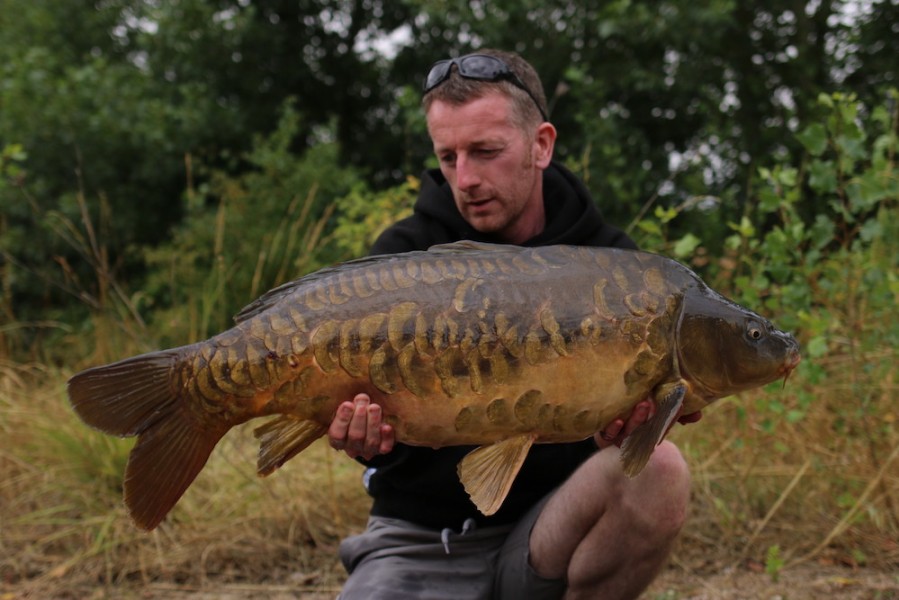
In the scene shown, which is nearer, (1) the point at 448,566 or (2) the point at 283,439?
(2) the point at 283,439

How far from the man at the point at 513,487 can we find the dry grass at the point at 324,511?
0.80 metres

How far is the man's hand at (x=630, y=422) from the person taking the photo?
171cm

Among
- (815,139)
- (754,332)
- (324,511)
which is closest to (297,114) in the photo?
(324,511)

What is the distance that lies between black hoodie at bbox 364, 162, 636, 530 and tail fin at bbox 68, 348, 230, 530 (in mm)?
560

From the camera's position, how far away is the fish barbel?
1650 mm

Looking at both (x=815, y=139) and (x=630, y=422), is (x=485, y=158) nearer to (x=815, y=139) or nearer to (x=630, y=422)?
(x=630, y=422)

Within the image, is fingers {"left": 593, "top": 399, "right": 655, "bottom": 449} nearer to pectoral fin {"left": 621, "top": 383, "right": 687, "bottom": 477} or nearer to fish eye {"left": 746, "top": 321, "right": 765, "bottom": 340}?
pectoral fin {"left": 621, "top": 383, "right": 687, "bottom": 477}

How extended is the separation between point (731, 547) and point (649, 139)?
5.21 m

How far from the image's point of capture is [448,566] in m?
2.23

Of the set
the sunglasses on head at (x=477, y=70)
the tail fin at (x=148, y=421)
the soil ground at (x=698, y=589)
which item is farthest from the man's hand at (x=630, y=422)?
the soil ground at (x=698, y=589)

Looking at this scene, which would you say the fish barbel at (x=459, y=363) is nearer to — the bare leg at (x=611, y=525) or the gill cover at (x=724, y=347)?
the gill cover at (x=724, y=347)

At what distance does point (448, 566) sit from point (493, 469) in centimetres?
62

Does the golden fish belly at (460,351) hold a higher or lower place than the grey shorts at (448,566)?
higher

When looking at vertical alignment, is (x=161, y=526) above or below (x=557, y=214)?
below
